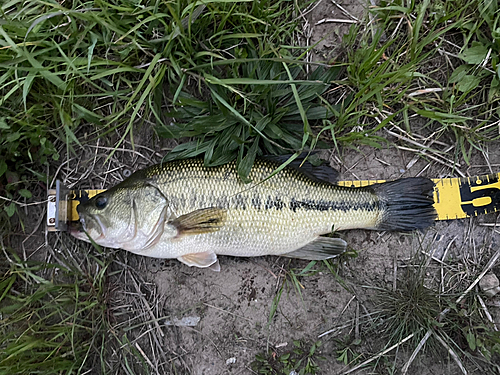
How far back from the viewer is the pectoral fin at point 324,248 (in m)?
2.71

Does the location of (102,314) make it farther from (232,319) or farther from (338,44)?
(338,44)

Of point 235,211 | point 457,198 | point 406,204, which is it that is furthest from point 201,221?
point 457,198

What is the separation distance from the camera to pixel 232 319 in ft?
9.43

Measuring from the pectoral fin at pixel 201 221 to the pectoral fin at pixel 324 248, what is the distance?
31.1 inches

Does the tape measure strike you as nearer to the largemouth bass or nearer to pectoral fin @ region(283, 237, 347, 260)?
the largemouth bass

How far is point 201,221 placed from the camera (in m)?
2.52

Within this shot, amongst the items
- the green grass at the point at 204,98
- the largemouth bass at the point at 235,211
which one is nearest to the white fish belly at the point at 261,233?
the largemouth bass at the point at 235,211

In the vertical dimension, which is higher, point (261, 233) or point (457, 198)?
point (457, 198)

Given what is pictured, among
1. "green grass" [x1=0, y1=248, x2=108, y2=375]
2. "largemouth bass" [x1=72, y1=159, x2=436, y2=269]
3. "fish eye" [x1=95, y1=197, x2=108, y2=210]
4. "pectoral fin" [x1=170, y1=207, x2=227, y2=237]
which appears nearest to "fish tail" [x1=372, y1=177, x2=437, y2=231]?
"largemouth bass" [x1=72, y1=159, x2=436, y2=269]

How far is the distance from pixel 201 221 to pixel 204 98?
114 cm

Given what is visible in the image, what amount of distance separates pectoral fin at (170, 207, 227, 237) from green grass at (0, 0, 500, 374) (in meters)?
0.42

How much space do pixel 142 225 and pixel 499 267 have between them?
10.4 feet

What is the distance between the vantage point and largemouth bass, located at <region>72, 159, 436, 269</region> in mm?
2531

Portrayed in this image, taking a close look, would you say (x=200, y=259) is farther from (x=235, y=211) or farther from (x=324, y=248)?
(x=324, y=248)
